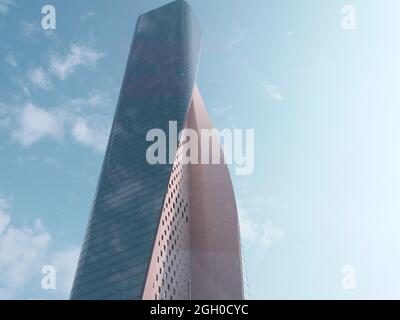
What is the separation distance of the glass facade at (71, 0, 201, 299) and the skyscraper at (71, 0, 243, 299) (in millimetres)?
150

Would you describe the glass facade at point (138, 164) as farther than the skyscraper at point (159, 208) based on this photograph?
No

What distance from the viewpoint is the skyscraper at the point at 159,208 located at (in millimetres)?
59791

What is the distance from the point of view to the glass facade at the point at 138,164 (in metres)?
59.4

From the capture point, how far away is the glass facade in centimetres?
5944

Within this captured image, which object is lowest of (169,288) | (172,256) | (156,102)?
(169,288)

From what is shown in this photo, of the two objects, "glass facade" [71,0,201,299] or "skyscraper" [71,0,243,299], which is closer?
"glass facade" [71,0,201,299]

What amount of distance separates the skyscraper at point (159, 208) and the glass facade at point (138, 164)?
0.15m

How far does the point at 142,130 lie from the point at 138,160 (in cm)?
580

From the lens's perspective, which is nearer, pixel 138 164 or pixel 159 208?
pixel 159 208

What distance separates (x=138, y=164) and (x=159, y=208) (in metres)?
9.65

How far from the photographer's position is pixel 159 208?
61.9m
